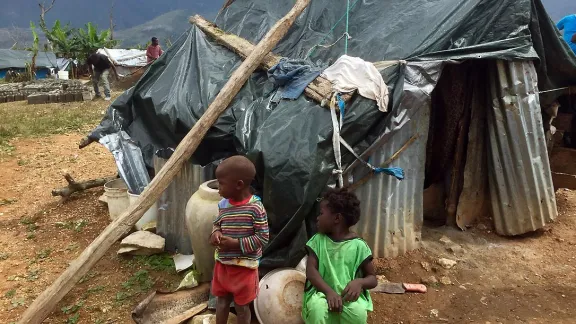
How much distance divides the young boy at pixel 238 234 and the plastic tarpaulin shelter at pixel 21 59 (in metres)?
29.0

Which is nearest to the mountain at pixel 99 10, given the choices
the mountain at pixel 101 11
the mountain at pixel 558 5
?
the mountain at pixel 101 11

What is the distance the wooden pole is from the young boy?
4.04 ft

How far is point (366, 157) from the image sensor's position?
152 inches

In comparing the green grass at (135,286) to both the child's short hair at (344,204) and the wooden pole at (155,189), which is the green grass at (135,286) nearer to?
the wooden pole at (155,189)

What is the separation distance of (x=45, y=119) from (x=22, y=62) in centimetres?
1934

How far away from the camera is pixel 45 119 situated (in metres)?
11.6

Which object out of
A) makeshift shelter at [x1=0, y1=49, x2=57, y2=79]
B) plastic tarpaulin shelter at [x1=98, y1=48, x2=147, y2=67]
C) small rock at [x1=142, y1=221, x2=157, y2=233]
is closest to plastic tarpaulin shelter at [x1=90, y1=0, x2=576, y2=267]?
small rock at [x1=142, y1=221, x2=157, y2=233]

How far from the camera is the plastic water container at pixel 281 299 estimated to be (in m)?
3.10

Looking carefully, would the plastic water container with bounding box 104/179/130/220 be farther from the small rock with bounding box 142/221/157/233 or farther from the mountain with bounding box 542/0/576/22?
the mountain with bounding box 542/0/576/22

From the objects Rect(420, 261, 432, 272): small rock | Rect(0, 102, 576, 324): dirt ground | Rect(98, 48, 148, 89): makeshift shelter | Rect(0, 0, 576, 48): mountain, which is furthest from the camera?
Rect(0, 0, 576, 48): mountain

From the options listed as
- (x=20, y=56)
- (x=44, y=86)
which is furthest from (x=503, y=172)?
(x=20, y=56)

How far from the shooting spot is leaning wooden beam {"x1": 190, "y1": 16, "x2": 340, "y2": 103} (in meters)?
3.97

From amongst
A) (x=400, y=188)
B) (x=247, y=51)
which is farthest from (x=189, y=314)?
(x=247, y=51)

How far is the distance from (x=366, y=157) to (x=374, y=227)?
68cm
